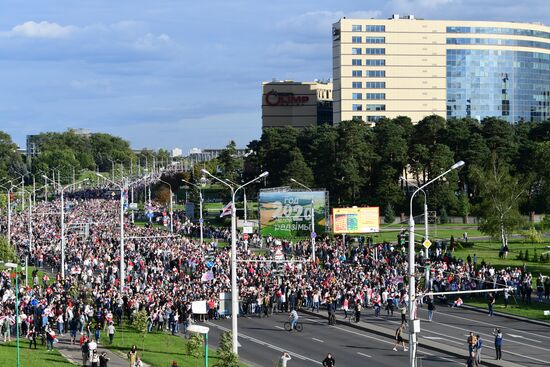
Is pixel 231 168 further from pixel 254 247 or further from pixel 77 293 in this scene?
pixel 77 293

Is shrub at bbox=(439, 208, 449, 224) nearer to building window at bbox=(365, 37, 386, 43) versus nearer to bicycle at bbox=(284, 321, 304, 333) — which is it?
bicycle at bbox=(284, 321, 304, 333)

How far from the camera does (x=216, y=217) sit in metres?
119

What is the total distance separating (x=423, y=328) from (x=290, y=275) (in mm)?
12199

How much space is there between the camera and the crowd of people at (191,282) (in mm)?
45875

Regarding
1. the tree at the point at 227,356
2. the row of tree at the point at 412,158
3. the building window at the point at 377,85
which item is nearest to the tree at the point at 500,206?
the row of tree at the point at 412,158

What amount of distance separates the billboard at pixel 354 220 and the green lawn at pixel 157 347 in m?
35.5

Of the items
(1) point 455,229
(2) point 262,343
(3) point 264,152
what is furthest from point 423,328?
(3) point 264,152

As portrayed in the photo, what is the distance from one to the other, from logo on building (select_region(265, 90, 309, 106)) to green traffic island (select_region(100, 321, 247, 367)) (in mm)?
150434

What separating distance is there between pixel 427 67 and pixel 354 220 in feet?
316

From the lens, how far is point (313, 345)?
44.9m

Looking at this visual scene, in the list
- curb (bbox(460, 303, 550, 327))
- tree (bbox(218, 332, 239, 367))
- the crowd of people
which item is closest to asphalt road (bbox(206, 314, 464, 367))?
the crowd of people

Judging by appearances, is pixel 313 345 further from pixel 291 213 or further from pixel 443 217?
pixel 443 217

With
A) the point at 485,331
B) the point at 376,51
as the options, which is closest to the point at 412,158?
the point at 376,51

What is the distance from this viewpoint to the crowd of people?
45875 mm
